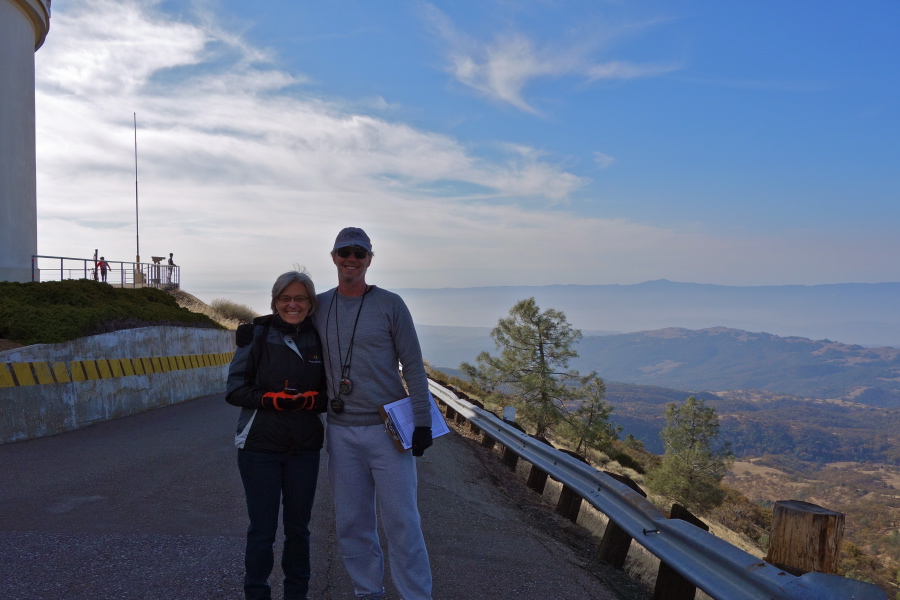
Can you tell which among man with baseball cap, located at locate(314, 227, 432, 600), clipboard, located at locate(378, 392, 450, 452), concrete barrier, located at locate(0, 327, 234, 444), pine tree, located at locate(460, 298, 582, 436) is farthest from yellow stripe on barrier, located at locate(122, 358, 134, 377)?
pine tree, located at locate(460, 298, 582, 436)

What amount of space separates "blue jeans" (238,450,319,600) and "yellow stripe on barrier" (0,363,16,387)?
7273 millimetres

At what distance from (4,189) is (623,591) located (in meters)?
19.0

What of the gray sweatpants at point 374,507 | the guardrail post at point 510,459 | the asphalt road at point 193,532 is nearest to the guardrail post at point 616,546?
the asphalt road at point 193,532

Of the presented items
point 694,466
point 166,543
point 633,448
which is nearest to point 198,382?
point 166,543

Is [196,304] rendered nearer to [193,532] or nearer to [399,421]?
[193,532]

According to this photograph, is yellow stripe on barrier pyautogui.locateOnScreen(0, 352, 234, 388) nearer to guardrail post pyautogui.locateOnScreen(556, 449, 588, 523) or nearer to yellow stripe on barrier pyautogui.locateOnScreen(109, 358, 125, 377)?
yellow stripe on barrier pyautogui.locateOnScreen(109, 358, 125, 377)

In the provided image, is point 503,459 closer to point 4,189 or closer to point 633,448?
point 4,189

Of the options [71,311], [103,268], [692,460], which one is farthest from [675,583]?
[692,460]

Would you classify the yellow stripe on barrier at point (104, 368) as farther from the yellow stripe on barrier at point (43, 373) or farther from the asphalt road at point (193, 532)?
the asphalt road at point (193, 532)

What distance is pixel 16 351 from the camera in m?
9.61

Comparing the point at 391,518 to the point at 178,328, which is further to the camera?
the point at 178,328

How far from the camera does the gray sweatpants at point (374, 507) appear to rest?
3715mm

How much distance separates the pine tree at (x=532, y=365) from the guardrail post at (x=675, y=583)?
107 feet

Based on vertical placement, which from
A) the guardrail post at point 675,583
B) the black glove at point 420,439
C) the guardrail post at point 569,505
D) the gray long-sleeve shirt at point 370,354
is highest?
the gray long-sleeve shirt at point 370,354
